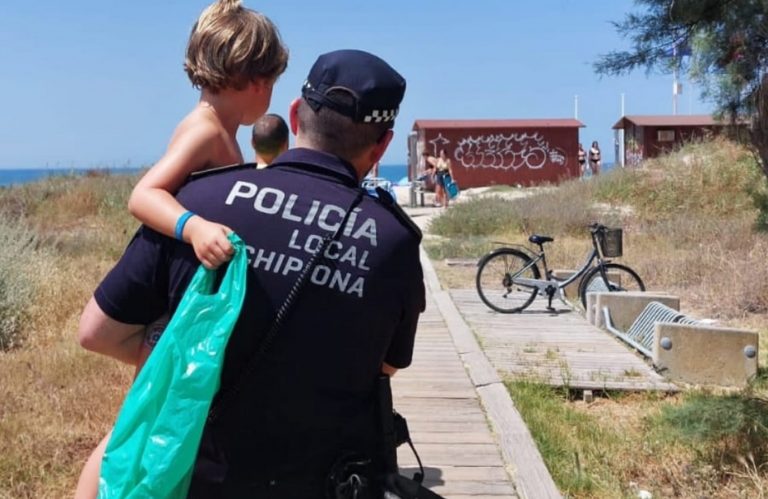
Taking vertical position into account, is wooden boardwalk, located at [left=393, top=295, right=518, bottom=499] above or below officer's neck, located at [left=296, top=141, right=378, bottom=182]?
below

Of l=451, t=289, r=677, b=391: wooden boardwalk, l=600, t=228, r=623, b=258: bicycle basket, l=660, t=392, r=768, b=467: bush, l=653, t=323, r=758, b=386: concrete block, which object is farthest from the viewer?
l=600, t=228, r=623, b=258: bicycle basket

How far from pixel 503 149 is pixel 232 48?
111ft

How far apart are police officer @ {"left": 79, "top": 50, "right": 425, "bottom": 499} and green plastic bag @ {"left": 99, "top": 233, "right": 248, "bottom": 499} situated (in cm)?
5

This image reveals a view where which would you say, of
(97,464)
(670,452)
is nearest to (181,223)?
(97,464)

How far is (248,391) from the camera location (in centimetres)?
185

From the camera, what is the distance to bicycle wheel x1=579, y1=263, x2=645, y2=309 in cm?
1047

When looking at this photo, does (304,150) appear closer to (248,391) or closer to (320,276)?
(320,276)

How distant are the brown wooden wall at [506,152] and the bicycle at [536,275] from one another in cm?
2414

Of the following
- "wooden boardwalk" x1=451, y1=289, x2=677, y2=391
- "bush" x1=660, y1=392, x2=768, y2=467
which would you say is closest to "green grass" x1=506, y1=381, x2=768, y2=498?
"bush" x1=660, y1=392, x2=768, y2=467

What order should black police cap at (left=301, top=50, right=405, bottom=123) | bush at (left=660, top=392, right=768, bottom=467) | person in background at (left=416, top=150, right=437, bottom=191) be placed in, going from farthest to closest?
person in background at (left=416, top=150, right=437, bottom=191), bush at (left=660, top=392, right=768, bottom=467), black police cap at (left=301, top=50, right=405, bottom=123)

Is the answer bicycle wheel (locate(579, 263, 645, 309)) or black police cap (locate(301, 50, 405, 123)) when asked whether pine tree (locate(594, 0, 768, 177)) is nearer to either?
black police cap (locate(301, 50, 405, 123))

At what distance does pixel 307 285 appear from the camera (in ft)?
6.01

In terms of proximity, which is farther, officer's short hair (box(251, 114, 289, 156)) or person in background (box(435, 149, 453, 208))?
person in background (box(435, 149, 453, 208))

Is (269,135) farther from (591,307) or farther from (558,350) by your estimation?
(591,307)
